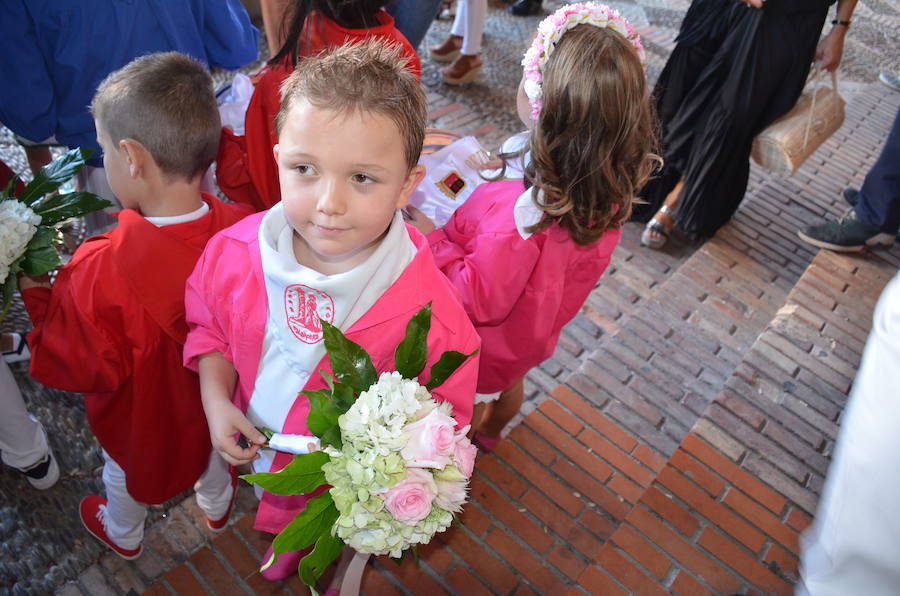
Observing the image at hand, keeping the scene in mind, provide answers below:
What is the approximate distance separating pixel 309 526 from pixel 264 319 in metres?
0.55

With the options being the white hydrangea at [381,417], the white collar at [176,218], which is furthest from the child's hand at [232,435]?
the white collar at [176,218]

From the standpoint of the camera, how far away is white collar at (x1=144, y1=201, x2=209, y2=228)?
190 centimetres

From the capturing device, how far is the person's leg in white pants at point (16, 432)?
2.19 metres

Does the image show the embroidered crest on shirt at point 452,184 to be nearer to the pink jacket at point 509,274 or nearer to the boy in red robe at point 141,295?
the pink jacket at point 509,274

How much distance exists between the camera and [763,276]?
3.94 m

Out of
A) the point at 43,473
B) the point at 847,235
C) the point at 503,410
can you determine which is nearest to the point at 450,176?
the point at 503,410

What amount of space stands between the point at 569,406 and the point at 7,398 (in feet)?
7.20

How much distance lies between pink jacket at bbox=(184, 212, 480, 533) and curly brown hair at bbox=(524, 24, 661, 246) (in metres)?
0.51

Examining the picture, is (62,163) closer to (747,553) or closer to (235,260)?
(235,260)

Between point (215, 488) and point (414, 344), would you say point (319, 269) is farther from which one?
point (215, 488)

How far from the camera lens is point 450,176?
2418mm

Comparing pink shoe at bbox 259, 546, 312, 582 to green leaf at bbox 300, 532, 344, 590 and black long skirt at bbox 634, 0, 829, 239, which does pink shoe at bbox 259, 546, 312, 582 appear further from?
black long skirt at bbox 634, 0, 829, 239

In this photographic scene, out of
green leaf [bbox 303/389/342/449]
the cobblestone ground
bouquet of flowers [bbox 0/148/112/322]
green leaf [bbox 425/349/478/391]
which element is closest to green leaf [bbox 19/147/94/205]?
bouquet of flowers [bbox 0/148/112/322]

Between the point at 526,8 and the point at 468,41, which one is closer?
the point at 468,41
